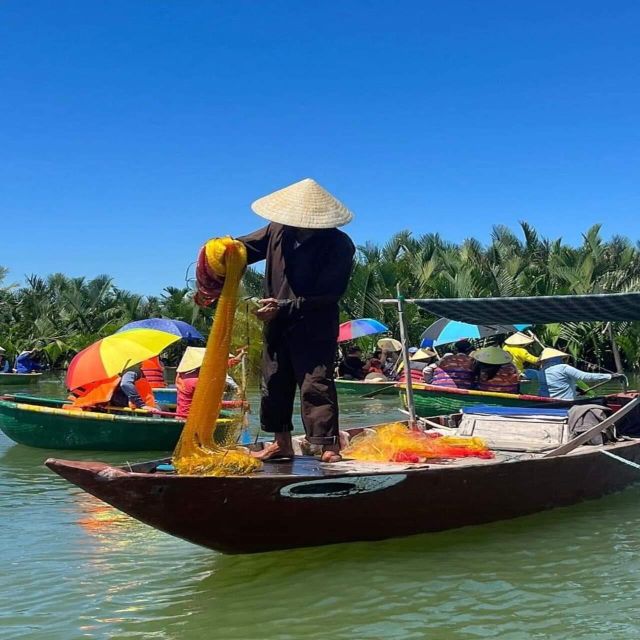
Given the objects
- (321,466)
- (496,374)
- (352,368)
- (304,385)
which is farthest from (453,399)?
(304,385)

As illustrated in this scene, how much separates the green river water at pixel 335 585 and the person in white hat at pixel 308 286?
2.94 feet

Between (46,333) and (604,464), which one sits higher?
(46,333)

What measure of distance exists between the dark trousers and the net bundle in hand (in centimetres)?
58

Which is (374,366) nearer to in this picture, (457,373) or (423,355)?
(423,355)

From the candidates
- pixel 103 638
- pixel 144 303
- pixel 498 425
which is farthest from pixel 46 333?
Answer: pixel 103 638

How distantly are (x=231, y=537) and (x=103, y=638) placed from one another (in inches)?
36.0

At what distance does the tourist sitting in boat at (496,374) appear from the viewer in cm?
1190

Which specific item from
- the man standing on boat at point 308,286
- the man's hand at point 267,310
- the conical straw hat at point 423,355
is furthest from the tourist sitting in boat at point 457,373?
the man's hand at point 267,310

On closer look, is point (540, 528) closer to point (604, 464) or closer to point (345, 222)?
point (604, 464)

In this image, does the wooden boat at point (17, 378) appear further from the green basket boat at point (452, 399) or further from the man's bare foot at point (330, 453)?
the man's bare foot at point (330, 453)

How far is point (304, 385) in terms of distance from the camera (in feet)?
15.6

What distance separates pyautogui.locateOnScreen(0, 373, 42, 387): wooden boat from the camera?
Result: 65.3 ft

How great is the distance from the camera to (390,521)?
15.7 feet

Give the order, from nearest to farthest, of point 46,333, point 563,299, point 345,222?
point 345,222
point 563,299
point 46,333
